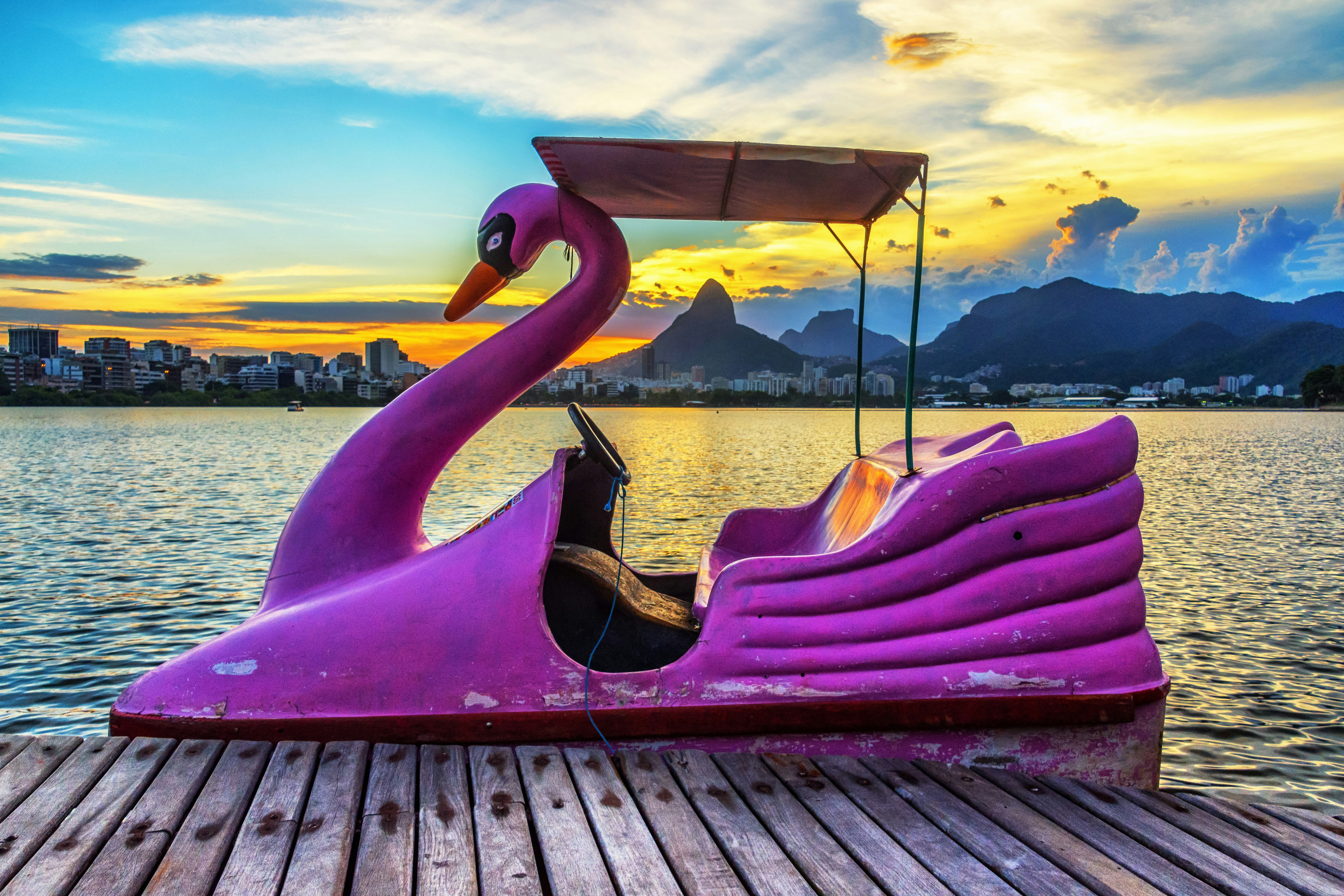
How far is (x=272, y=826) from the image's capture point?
271cm

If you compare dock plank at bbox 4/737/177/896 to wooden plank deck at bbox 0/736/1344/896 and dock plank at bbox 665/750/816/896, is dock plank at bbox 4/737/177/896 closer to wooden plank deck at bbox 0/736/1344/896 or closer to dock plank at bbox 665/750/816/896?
wooden plank deck at bbox 0/736/1344/896

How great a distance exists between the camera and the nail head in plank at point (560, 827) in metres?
2.44

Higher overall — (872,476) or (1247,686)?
(872,476)

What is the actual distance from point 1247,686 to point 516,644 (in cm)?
558

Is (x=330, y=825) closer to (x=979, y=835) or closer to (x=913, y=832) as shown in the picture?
(x=913, y=832)

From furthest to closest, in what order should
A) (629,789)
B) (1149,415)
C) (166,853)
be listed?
(1149,415) → (629,789) → (166,853)

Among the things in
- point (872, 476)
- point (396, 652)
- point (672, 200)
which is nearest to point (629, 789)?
point (396, 652)

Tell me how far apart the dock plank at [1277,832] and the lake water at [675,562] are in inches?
21.5

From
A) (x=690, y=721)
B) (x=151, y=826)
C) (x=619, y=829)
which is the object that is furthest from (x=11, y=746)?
(x=690, y=721)

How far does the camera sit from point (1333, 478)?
2200 centimetres

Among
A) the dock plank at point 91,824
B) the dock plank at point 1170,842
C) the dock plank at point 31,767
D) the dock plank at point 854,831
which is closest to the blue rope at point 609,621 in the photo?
the dock plank at point 854,831

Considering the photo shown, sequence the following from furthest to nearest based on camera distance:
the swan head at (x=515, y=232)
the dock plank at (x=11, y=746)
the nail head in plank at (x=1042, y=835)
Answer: the swan head at (x=515, y=232), the dock plank at (x=11, y=746), the nail head in plank at (x=1042, y=835)

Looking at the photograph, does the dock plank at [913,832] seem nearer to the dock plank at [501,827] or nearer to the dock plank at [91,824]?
the dock plank at [501,827]

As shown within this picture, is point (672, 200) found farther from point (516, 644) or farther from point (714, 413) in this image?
point (714, 413)
